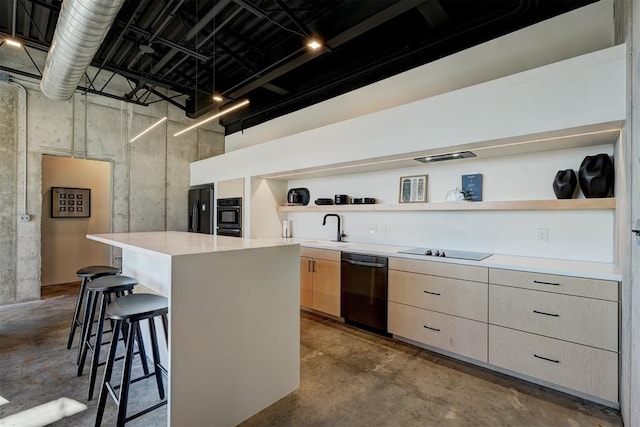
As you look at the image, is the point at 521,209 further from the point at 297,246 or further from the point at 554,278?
the point at 297,246

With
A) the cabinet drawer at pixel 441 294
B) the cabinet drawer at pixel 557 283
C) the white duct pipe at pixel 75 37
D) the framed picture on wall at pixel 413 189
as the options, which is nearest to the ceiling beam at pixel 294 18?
the white duct pipe at pixel 75 37

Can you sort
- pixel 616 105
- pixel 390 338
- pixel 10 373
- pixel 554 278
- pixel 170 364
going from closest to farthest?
pixel 170 364
pixel 616 105
pixel 554 278
pixel 10 373
pixel 390 338

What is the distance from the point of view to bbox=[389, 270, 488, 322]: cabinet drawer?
98.4 inches

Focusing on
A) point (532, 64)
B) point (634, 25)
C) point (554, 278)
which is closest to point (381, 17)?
point (532, 64)

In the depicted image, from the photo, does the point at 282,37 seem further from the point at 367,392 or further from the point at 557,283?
the point at 367,392

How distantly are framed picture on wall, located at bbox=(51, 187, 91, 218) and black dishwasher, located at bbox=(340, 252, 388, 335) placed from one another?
542cm

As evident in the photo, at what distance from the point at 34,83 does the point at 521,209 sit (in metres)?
6.59

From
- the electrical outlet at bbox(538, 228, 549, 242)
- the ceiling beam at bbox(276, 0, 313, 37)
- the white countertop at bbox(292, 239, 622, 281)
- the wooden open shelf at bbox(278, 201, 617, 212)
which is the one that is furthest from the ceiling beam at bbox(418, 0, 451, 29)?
the white countertop at bbox(292, 239, 622, 281)

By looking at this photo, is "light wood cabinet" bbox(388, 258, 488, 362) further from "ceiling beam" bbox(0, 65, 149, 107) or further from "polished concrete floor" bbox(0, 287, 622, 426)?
"ceiling beam" bbox(0, 65, 149, 107)

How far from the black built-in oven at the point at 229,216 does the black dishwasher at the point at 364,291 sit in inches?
86.7

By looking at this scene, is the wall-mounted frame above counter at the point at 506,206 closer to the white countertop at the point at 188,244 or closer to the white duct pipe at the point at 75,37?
the white countertop at the point at 188,244

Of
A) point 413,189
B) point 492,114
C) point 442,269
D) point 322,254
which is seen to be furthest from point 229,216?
point 492,114

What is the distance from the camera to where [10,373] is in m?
2.41

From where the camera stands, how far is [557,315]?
2.14 m
